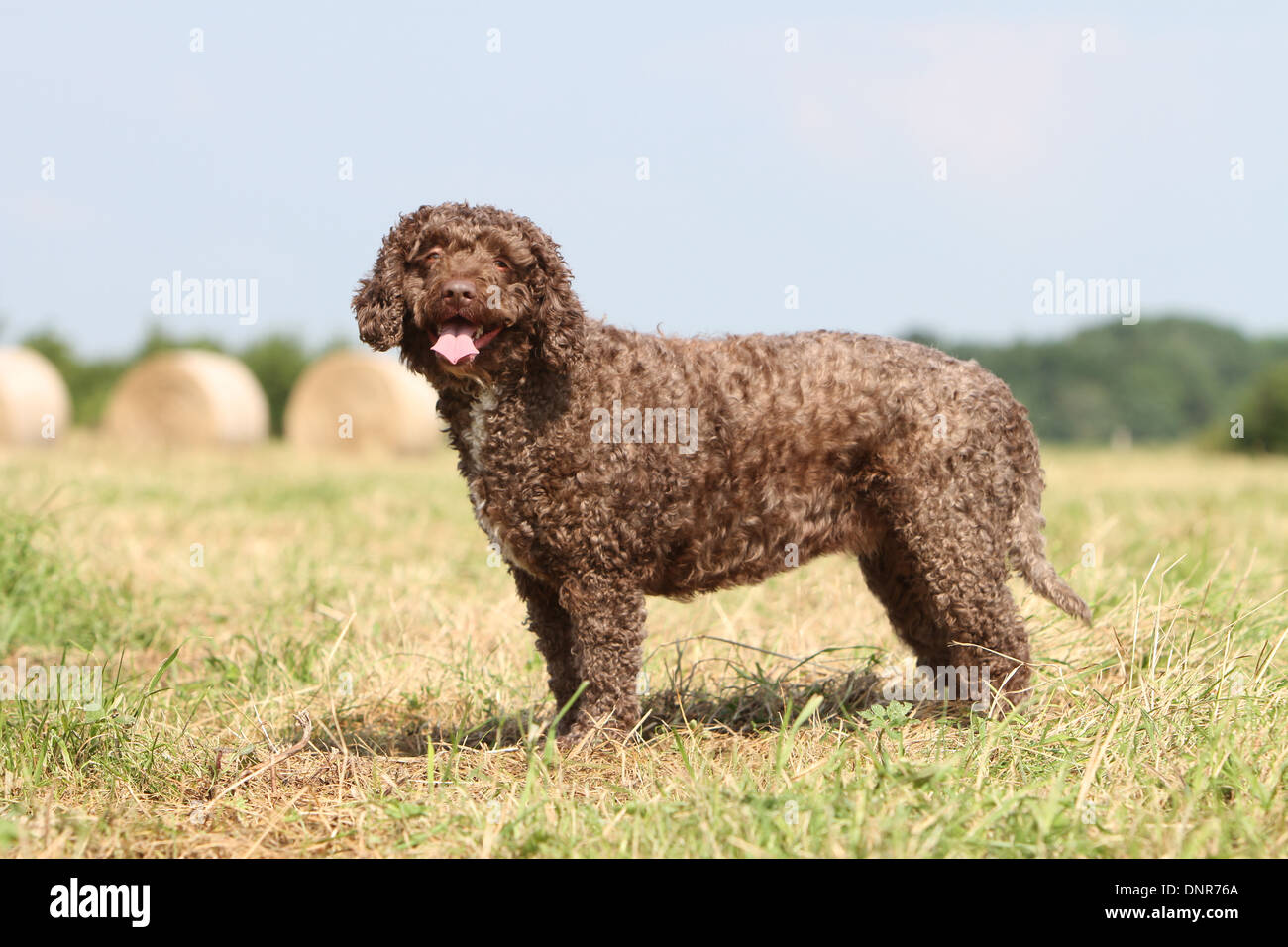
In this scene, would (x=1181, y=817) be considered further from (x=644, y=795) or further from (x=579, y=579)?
(x=579, y=579)

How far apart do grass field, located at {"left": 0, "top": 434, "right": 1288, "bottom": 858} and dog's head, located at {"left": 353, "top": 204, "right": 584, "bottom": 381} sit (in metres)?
1.43

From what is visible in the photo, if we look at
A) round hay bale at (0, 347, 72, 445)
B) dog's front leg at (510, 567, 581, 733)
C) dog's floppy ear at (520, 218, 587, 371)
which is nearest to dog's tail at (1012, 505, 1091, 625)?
dog's front leg at (510, 567, 581, 733)

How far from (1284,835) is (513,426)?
2.83 meters

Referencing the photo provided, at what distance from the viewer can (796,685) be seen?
5.29m

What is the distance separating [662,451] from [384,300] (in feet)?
3.92

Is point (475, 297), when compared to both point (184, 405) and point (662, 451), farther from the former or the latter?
point (184, 405)

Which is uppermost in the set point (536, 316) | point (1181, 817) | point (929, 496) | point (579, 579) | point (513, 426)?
point (536, 316)

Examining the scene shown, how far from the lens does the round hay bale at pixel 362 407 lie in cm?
1781

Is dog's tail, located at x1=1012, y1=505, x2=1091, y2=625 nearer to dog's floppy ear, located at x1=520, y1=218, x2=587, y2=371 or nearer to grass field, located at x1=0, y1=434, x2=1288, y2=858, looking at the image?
grass field, located at x1=0, y1=434, x2=1288, y2=858

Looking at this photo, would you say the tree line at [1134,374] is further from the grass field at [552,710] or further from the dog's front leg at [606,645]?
the dog's front leg at [606,645]

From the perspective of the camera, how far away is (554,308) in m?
4.19

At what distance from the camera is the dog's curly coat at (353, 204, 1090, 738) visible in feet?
13.9

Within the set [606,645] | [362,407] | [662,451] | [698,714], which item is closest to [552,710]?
[698,714]
